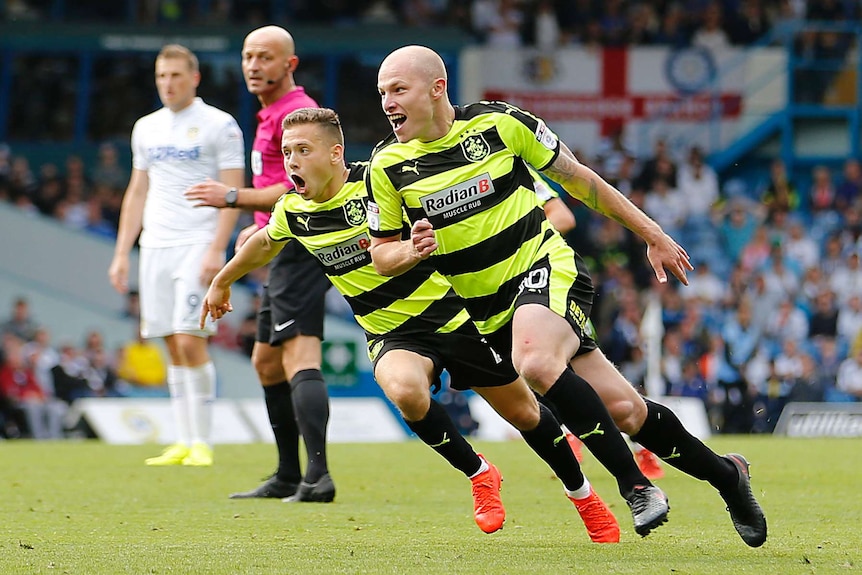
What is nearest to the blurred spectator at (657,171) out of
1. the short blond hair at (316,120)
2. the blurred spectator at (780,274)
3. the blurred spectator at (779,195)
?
the blurred spectator at (779,195)

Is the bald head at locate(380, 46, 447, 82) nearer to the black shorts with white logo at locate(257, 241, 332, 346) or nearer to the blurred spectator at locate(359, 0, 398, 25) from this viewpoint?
the black shorts with white logo at locate(257, 241, 332, 346)

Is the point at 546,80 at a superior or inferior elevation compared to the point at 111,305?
superior

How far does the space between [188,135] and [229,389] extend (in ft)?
31.9

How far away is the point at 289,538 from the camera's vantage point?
567cm

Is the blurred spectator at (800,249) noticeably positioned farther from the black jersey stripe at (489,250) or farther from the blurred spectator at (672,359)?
the black jersey stripe at (489,250)

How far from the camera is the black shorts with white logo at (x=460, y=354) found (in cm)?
618

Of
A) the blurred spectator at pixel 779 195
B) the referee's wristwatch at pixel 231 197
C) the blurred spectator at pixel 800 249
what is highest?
the referee's wristwatch at pixel 231 197

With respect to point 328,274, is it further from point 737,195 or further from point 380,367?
point 737,195

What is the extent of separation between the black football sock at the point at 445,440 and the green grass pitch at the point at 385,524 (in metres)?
0.28

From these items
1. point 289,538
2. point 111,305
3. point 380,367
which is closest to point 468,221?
point 380,367

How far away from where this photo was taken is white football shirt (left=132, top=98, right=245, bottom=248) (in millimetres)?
9128

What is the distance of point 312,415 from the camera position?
7.31m

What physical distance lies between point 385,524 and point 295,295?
Result: 5.33 ft

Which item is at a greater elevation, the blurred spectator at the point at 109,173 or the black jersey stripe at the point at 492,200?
the black jersey stripe at the point at 492,200
